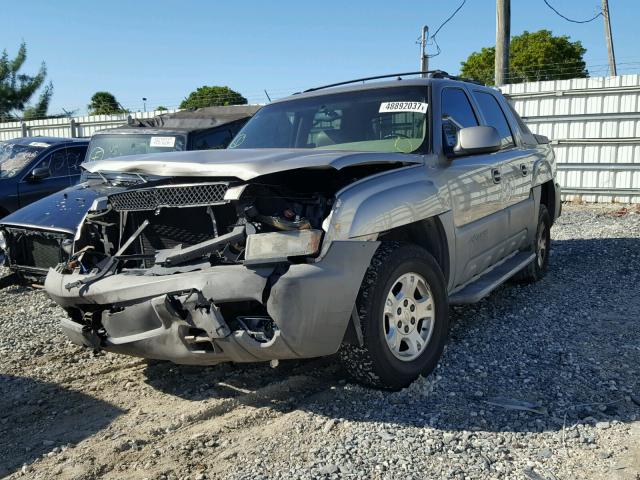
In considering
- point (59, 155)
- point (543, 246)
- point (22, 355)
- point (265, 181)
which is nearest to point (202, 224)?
point (265, 181)

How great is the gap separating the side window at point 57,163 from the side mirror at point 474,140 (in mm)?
6619

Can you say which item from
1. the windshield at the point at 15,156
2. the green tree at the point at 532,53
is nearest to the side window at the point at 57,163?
the windshield at the point at 15,156

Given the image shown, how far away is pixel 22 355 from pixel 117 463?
2050mm

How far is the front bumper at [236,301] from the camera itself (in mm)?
3084

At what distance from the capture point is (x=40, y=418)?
359cm

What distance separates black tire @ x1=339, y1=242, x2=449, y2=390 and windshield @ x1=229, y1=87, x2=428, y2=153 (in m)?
0.99

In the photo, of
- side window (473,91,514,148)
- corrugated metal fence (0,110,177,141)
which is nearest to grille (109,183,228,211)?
side window (473,91,514,148)

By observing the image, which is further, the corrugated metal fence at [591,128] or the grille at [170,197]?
the corrugated metal fence at [591,128]

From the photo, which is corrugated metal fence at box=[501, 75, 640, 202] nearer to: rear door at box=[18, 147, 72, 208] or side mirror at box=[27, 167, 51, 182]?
rear door at box=[18, 147, 72, 208]

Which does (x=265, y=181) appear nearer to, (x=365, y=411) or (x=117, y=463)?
(x=365, y=411)

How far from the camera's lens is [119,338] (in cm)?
353

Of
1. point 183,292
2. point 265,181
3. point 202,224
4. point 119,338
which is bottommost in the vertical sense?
point 119,338

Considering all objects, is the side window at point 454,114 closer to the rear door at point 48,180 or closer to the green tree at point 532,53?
the rear door at point 48,180

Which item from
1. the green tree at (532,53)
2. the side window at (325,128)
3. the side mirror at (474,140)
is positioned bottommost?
the side mirror at (474,140)
